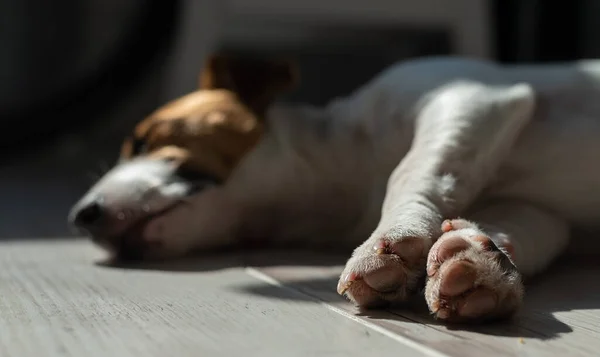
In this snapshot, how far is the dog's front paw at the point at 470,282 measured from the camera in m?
0.74

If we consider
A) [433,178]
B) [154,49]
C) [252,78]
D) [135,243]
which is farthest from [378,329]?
[154,49]

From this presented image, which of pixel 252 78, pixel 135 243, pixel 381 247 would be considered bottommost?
pixel 135 243

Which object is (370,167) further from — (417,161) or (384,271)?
(384,271)

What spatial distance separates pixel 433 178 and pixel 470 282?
11.1 inches

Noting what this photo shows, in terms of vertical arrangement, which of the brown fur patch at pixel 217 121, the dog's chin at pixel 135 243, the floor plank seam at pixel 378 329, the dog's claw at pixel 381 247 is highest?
the brown fur patch at pixel 217 121

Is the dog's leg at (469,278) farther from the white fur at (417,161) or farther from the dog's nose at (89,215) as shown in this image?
the dog's nose at (89,215)

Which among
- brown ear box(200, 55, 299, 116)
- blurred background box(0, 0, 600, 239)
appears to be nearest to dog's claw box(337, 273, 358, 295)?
brown ear box(200, 55, 299, 116)

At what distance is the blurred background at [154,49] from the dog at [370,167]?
0.41 metres

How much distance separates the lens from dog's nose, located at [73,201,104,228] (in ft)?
4.07

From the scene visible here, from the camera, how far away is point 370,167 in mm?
1370

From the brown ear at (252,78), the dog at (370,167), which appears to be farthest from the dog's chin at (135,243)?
the brown ear at (252,78)

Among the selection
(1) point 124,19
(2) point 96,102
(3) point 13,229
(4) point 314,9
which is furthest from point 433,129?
(2) point 96,102

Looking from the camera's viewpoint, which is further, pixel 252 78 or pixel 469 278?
pixel 252 78

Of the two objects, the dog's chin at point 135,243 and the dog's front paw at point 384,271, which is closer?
the dog's front paw at point 384,271
